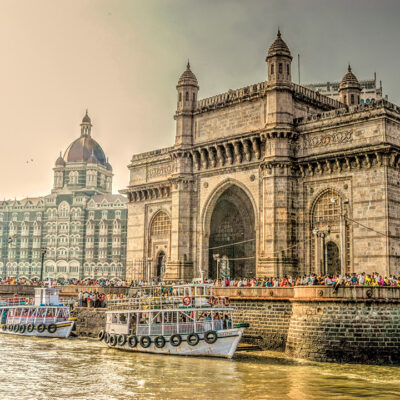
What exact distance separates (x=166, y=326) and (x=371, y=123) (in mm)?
15542

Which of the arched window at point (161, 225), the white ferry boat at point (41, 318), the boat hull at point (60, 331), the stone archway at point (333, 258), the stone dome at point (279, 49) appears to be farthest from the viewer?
the arched window at point (161, 225)

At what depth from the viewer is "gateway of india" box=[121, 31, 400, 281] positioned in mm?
31359

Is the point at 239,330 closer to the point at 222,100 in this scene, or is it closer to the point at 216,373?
the point at 216,373

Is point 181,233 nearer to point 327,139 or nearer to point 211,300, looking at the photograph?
point 327,139

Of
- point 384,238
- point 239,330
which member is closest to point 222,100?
point 384,238

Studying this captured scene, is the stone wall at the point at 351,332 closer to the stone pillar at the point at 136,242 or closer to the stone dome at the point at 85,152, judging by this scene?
the stone pillar at the point at 136,242

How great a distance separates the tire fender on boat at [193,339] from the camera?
26.6 metres

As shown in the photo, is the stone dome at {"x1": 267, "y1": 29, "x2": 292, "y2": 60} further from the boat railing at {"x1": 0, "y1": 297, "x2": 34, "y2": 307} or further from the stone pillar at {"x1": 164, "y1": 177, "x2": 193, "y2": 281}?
the boat railing at {"x1": 0, "y1": 297, "x2": 34, "y2": 307}

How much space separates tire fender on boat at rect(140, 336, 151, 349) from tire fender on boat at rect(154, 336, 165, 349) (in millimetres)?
493

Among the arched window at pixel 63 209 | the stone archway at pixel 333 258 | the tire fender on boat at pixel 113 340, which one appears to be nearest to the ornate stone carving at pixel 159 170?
the stone archway at pixel 333 258

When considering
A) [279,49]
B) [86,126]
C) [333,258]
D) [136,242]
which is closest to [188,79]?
[279,49]

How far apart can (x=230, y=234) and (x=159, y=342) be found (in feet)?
46.4

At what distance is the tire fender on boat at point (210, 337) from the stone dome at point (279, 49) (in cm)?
1842

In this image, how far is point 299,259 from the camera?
34.2 meters
